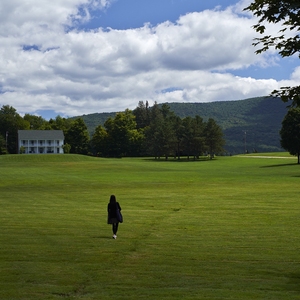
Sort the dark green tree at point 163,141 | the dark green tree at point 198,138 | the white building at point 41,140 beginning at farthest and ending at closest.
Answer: the white building at point 41,140 → the dark green tree at point 163,141 → the dark green tree at point 198,138

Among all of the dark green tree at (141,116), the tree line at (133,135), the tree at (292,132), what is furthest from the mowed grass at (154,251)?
the dark green tree at (141,116)

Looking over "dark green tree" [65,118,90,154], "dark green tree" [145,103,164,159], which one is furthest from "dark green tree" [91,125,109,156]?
"dark green tree" [145,103,164,159]

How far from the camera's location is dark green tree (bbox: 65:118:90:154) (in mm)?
145125

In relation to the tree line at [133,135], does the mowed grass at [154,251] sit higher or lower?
lower

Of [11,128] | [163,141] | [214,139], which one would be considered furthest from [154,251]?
[11,128]

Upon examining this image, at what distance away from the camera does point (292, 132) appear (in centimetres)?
8125

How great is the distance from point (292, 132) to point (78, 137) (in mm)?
79679

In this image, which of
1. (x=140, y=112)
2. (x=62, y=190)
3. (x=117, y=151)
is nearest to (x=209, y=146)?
(x=117, y=151)

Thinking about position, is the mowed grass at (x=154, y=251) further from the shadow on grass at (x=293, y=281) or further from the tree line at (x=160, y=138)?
the tree line at (x=160, y=138)

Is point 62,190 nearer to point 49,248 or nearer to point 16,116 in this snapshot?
point 49,248

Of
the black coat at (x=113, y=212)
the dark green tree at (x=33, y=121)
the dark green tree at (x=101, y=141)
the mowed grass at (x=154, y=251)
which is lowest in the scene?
the mowed grass at (x=154, y=251)

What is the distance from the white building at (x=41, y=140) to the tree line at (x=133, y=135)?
10.8ft

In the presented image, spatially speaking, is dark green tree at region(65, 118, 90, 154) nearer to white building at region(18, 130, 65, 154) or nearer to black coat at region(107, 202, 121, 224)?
white building at region(18, 130, 65, 154)

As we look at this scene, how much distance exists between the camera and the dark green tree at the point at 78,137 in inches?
5714
